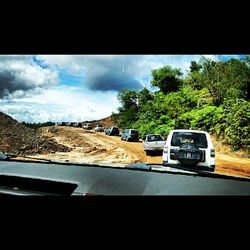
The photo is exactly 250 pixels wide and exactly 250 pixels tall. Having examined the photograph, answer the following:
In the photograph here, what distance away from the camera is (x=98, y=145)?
6.55 meters

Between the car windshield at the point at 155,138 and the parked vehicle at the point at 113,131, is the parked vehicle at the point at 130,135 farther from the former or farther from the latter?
the car windshield at the point at 155,138

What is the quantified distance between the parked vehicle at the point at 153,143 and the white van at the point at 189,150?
0.57 feet

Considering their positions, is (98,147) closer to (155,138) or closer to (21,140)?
(155,138)

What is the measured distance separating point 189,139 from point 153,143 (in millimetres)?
892

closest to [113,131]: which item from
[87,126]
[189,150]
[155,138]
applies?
[87,126]

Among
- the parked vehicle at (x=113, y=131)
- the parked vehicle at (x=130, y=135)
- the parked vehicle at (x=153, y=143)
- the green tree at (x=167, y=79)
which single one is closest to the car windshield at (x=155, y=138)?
the parked vehicle at (x=153, y=143)

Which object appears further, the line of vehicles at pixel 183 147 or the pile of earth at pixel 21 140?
the pile of earth at pixel 21 140

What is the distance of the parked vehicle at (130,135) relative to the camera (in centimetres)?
592

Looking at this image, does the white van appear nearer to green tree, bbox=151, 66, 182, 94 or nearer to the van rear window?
the van rear window
